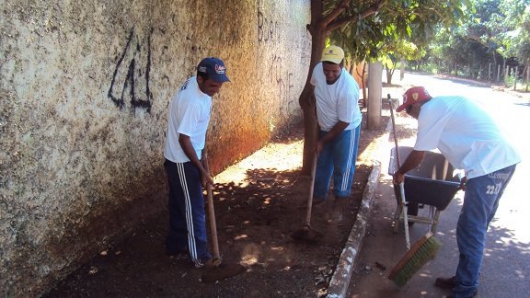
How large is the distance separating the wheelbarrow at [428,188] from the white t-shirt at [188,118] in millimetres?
2009

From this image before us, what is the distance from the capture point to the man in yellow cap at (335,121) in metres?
4.53

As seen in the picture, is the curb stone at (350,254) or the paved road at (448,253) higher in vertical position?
the curb stone at (350,254)

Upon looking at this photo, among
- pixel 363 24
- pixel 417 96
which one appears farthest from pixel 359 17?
pixel 417 96

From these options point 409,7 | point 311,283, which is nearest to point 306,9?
point 409,7

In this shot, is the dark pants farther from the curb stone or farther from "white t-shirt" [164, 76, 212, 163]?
the curb stone

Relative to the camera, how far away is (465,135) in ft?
11.8

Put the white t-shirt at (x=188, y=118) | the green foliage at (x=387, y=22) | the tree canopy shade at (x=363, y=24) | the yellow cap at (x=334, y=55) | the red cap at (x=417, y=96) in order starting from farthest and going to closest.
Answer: the green foliage at (x=387, y=22) < the tree canopy shade at (x=363, y=24) < the yellow cap at (x=334, y=55) < the red cap at (x=417, y=96) < the white t-shirt at (x=188, y=118)

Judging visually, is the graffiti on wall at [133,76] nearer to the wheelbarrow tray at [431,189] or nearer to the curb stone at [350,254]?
the curb stone at [350,254]

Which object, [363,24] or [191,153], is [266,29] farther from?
[191,153]

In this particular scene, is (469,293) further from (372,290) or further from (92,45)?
(92,45)

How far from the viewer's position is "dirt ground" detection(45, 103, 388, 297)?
3.56 m

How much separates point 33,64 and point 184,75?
226 cm

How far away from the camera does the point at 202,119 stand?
3.48m

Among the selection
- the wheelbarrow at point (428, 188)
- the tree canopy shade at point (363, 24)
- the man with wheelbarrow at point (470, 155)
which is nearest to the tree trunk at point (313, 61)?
the tree canopy shade at point (363, 24)
